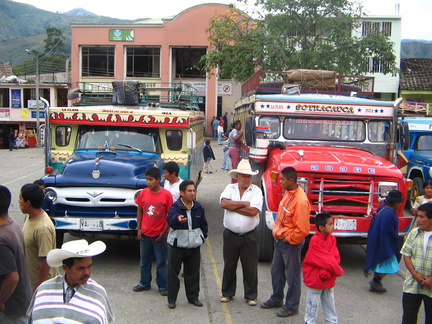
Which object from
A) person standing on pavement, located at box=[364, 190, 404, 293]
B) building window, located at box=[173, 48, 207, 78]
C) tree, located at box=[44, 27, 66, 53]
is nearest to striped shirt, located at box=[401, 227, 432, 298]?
person standing on pavement, located at box=[364, 190, 404, 293]

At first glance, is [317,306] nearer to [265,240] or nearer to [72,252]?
[265,240]

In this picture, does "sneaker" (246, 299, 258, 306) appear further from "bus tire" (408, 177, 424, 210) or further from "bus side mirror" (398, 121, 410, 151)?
"bus tire" (408, 177, 424, 210)

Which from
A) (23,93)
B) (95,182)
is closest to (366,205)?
(95,182)

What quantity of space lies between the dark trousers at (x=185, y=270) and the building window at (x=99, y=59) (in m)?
35.2

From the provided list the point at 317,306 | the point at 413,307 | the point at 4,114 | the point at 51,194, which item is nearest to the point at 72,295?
the point at 317,306

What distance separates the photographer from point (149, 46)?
126 ft

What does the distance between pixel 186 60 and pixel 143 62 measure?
136 inches

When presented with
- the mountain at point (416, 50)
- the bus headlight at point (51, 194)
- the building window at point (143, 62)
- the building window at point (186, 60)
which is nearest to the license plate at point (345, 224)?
the bus headlight at point (51, 194)

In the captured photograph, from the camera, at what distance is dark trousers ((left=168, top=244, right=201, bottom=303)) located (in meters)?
5.89

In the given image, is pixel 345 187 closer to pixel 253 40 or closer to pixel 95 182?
pixel 95 182

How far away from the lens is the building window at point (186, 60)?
39844 millimetres

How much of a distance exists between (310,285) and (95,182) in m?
3.59

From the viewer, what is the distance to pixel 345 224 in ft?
23.9

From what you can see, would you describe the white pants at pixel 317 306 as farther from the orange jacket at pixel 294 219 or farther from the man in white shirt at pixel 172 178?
the man in white shirt at pixel 172 178
